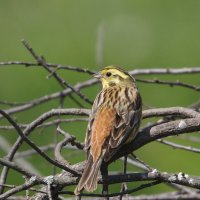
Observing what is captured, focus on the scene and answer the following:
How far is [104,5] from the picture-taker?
1465 centimetres

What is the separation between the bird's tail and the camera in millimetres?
4375

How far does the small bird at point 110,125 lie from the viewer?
4.64 meters

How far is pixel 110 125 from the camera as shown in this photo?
5148 millimetres

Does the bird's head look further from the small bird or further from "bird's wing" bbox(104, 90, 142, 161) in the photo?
"bird's wing" bbox(104, 90, 142, 161)

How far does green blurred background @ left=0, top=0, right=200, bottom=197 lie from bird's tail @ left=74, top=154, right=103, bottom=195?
4879 mm

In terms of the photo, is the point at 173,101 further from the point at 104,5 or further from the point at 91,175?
the point at 91,175

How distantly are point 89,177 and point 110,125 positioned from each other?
28.9 inches

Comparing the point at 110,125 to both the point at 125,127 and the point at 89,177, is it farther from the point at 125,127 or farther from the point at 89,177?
the point at 89,177

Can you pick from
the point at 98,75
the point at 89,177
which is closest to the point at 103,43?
the point at 98,75

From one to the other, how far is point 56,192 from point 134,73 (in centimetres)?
189

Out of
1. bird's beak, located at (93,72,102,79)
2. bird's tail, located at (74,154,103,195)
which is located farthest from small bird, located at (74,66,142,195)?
bird's beak, located at (93,72,102,79)

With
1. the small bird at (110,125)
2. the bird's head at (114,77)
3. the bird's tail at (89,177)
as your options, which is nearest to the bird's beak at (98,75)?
the bird's head at (114,77)

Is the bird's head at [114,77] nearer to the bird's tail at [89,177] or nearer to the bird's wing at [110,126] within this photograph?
the bird's wing at [110,126]

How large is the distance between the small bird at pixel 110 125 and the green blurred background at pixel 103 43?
3.88 m
